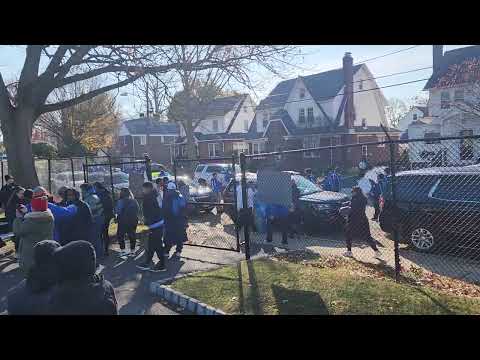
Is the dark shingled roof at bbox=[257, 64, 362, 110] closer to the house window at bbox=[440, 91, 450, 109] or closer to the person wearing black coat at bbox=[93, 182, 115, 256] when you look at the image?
the house window at bbox=[440, 91, 450, 109]

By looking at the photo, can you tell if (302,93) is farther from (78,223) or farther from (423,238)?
(78,223)

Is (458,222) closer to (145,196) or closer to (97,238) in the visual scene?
(145,196)

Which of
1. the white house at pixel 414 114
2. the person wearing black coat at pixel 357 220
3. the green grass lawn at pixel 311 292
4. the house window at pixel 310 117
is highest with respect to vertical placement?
the white house at pixel 414 114

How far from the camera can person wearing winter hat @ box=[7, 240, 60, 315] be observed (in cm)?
274

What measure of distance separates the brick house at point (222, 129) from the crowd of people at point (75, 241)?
34.5 m

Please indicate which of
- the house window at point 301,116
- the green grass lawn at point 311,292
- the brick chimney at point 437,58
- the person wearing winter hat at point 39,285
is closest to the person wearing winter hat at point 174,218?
the green grass lawn at point 311,292

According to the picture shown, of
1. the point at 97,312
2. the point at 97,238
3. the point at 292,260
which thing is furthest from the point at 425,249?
the point at 97,312

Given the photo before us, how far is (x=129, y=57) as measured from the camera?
12273mm

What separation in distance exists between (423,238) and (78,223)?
7029 millimetres

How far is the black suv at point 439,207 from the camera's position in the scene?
795cm

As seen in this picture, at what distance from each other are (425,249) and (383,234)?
7.39 ft

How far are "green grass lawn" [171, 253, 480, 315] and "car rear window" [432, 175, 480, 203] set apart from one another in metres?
2.27

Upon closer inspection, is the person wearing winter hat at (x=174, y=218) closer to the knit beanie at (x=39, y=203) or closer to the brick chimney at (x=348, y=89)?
the knit beanie at (x=39, y=203)

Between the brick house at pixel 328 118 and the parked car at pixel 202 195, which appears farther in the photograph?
the brick house at pixel 328 118
